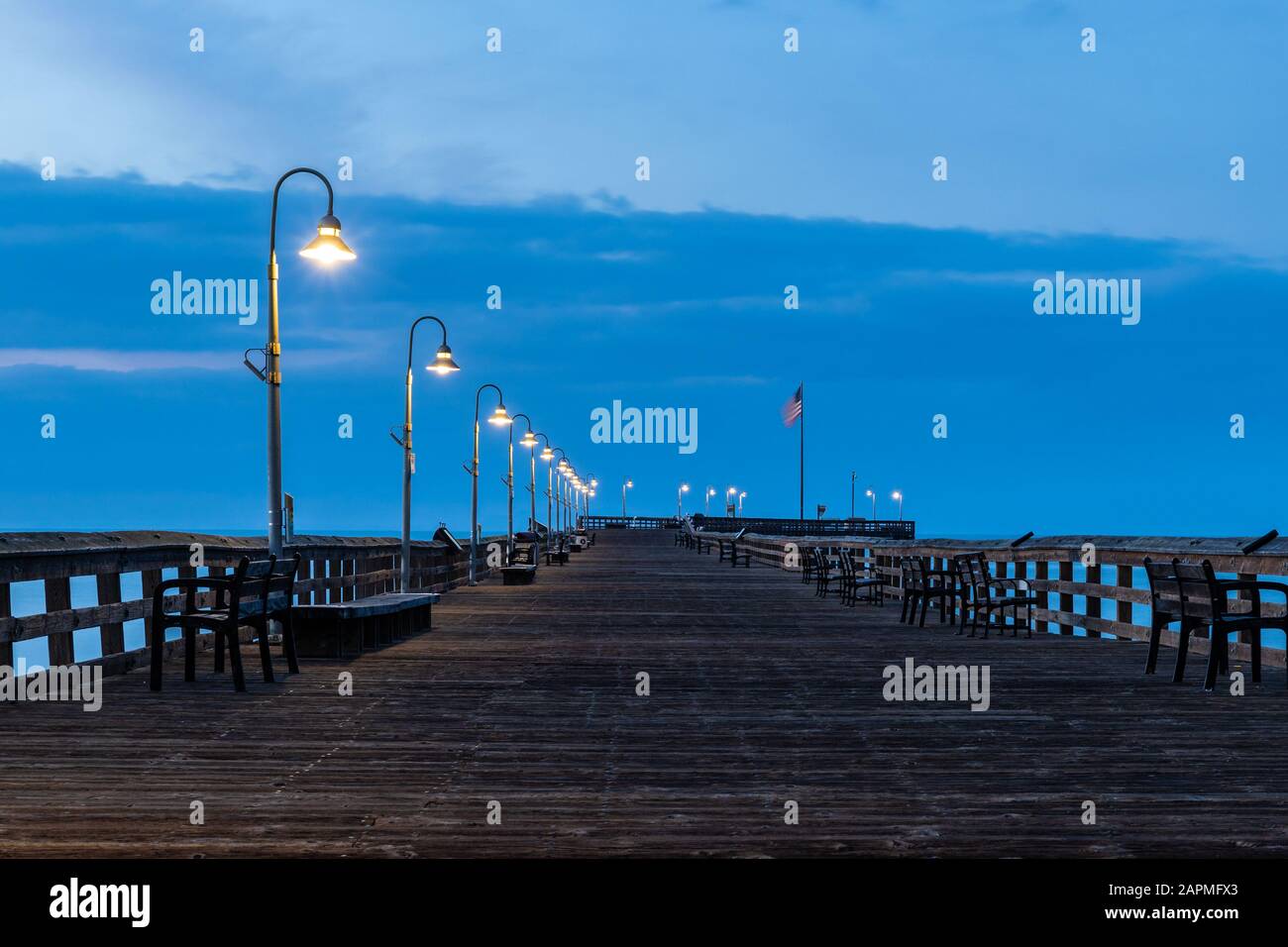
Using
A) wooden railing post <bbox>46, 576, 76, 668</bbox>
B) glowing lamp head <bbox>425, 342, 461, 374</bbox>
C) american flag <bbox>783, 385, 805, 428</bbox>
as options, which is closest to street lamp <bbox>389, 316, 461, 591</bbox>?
glowing lamp head <bbox>425, 342, 461, 374</bbox>

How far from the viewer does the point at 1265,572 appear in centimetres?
1155

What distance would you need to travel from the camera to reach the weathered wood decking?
5430mm

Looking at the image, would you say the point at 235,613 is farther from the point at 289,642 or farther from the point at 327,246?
the point at 327,246

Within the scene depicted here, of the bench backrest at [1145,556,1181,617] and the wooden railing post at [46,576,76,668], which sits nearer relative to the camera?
the wooden railing post at [46,576,76,668]

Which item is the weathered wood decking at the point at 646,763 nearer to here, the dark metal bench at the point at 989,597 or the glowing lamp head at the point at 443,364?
the dark metal bench at the point at 989,597

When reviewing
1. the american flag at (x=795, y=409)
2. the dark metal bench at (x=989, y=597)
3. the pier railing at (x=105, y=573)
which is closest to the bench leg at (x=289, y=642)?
the pier railing at (x=105, y=573)

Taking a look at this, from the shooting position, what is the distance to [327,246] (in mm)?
13281

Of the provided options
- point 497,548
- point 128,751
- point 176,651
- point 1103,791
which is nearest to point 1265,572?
point 1103,791

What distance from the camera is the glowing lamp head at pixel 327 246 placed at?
1326 centimetres

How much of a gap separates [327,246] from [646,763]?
8.09 meters

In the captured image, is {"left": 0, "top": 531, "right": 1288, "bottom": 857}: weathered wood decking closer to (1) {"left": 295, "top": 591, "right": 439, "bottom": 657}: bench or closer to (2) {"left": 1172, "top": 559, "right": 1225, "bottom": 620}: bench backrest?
(1) {"left": 295, "top": 591, "right": 439, "bottom": 657}: bench

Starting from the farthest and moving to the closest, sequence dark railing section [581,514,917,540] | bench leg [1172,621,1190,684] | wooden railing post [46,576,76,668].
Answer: dark railing section [581,514,917,540], bench leg [1172,621,1190,684], wooden railing post [46,576,76,668]

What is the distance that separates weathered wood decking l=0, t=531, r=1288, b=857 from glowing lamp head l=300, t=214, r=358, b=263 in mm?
4283

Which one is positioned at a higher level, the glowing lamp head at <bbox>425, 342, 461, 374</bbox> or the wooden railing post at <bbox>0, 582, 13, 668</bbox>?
the glowing lamp head at <bbox>425, 342, 461, 374</bbox>
